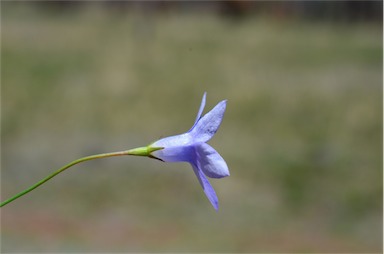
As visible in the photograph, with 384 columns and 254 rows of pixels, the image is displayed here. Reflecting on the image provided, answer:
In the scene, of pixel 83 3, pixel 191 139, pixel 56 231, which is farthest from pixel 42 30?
pixel 191 139

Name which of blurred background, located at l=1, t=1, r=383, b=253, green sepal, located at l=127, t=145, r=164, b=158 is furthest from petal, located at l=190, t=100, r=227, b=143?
blurred background, located at l=1, t=1, r=383, b=253

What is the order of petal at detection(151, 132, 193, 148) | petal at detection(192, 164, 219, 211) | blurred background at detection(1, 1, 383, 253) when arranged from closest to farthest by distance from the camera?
1. petal at detection(192, 164, 219, 211)
2. petal at detection(151, 132, 193, 148)
3. blurred background at detection(1, 1, 383, 253)

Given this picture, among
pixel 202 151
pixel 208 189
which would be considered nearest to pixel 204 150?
pixel 202 151

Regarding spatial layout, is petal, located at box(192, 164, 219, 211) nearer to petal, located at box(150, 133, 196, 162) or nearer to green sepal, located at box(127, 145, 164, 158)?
petal, located at box(150, 133, 196, 162)

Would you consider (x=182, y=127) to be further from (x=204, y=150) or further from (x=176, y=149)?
(x=204, y=150)

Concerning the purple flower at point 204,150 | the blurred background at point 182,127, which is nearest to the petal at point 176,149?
the purple flower at point 204,150

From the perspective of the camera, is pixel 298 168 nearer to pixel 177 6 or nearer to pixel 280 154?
pixel 280 154
